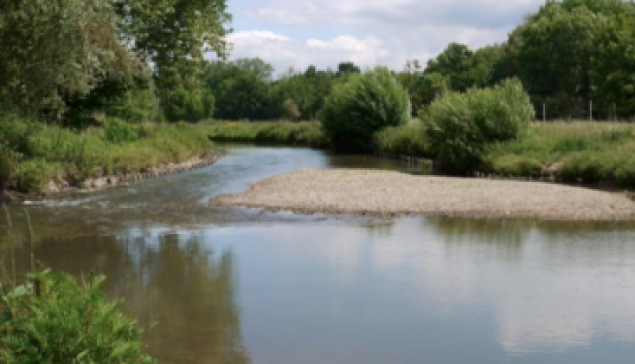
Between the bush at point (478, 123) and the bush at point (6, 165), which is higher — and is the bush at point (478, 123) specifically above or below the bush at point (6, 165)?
above

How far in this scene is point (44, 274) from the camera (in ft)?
23.2

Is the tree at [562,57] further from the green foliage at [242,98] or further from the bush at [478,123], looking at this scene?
the green foliage at [242,98]

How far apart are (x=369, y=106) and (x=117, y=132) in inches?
923

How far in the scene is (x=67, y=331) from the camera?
6566 mm

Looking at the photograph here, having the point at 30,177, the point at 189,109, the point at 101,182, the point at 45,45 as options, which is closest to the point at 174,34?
the point at 101,182

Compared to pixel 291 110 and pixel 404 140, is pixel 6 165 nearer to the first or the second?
pixel 404 140

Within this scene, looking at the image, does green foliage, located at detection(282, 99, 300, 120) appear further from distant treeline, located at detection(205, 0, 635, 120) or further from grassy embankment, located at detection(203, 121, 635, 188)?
grassy embankment, located at detection(203, 121, 635, 188)

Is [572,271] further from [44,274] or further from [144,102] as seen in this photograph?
[144,102]

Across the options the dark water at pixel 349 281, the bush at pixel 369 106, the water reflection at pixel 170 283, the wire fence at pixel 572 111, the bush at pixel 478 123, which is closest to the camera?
the water reflection at pixel 170 283

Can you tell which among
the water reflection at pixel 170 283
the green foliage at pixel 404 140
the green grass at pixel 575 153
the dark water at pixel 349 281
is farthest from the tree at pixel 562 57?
the water reflection at pixel 170 283

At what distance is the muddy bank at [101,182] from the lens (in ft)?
82.3

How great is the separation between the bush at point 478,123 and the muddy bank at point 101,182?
12749mm

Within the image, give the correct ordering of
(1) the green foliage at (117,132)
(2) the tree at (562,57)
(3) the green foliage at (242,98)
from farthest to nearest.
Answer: (3) the green foliage at (242,98), (2) the tree at (562,57), (1) the green foliage at (117,132)

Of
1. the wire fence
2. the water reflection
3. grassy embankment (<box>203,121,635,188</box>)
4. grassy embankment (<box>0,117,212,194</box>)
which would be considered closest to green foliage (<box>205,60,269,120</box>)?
the wire fence
